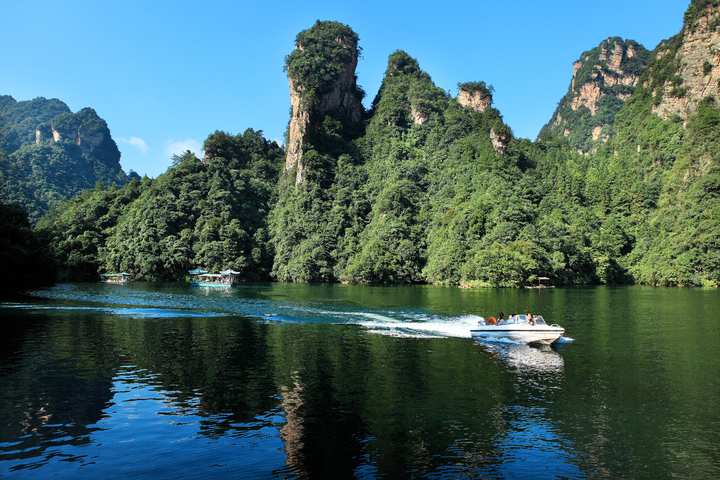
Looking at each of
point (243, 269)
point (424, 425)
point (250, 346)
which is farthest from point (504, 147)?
point (424, 425)

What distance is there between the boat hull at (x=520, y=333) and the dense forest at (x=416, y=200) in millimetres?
54651

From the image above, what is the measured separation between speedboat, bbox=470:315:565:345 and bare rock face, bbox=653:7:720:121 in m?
141

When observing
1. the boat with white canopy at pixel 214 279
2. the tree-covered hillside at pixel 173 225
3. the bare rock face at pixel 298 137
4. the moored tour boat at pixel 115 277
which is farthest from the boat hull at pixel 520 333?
the bare rock face at pixel 298 137

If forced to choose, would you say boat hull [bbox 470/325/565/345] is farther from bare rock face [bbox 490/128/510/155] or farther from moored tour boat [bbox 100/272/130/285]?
bare rock face [bbox 490/128/510/155]

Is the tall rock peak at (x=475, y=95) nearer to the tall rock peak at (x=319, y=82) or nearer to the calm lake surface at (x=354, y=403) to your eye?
the tall rock peak at (x=319, y=82)

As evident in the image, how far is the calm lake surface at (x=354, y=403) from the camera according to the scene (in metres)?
13.0

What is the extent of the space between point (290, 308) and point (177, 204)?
90.2 m

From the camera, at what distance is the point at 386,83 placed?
180 meters

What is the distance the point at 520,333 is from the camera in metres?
31.5

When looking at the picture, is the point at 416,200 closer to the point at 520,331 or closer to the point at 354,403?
the point at 520,331

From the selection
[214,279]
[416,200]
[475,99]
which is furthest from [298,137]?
[214,279]

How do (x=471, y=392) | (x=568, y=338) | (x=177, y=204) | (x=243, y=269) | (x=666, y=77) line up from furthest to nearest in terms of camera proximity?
(x=666, y=77) < (x=177, y=204) < (x=243, y=269) < (x=568, y=338) < (x=471, y=392)

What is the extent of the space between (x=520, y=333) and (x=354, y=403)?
682 inches

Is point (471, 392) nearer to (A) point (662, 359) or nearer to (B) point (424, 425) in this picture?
(B) point (424, 425)
